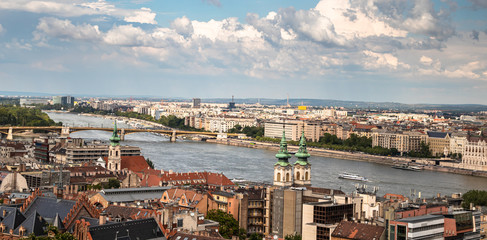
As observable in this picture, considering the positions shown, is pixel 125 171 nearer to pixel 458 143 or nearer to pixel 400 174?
pixel 400 174

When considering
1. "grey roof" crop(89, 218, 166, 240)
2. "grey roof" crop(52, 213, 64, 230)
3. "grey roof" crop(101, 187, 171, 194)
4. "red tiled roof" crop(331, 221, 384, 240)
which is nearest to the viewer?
"grey roof" crop(89, 218, 166, 240)

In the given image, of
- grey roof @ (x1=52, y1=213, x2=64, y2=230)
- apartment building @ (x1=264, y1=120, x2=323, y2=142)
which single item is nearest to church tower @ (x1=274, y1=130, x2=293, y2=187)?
grey roof @ (x1=52, y1=213, x2=64, y2=230)

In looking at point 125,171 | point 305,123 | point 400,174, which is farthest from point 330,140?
point 125,171

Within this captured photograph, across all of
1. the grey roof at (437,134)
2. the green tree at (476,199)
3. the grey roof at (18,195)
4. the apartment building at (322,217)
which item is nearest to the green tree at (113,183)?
the grey roof at (18,195)

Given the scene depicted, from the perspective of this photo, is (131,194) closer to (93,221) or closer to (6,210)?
(6,210)

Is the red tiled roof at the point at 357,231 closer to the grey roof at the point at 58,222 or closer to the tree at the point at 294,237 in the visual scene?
the tree at the point at 294,237

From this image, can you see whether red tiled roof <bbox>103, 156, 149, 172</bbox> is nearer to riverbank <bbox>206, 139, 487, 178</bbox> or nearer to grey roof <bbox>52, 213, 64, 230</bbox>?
grey roof <bbox>52, 213, 64, 230</bbox>
